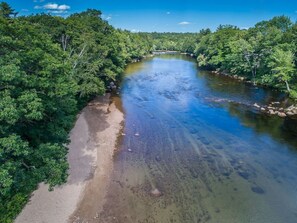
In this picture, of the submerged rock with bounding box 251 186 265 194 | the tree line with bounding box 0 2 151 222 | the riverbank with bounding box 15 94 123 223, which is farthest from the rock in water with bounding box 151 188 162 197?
the submerged rock with bounding box 251 186 265 194

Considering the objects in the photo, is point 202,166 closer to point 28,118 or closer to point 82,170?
point 82,170

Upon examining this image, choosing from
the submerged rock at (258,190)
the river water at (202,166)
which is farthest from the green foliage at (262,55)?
the submerged rock at (258,190)

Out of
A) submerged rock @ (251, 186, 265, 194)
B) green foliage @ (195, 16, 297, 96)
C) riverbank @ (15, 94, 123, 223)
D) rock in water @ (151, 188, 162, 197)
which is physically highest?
green foliage @ (195, 16, 297, 96)

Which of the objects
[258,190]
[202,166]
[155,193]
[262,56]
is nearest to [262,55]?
[262,56]

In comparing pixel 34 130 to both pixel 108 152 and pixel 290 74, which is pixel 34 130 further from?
pixel 290 74

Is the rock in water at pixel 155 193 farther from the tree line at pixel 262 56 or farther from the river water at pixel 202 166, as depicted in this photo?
the tree line at pixel 262 56

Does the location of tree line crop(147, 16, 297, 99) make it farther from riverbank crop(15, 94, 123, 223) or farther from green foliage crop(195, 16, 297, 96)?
riverbank crop(15, 94, 123, 223)
